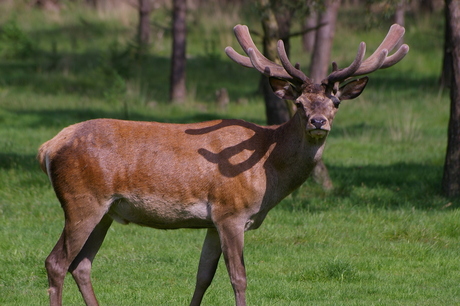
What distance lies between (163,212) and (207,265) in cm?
70

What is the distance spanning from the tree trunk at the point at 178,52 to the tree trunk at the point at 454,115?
949 centimetres

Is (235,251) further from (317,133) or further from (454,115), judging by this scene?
(454,115)

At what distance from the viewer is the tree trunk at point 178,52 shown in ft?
62.9

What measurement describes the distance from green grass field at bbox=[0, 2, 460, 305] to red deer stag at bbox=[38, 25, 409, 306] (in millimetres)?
987

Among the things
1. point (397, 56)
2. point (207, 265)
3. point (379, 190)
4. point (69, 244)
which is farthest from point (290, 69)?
point (379, 190)

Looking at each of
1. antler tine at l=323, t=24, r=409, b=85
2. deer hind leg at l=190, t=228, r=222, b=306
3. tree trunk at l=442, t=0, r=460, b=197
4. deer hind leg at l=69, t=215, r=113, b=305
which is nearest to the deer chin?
antler tine at l=323, t=24, r=409, b=85

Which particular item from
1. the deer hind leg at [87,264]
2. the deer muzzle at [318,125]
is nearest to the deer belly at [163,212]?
the deer hind leg at [87,264]

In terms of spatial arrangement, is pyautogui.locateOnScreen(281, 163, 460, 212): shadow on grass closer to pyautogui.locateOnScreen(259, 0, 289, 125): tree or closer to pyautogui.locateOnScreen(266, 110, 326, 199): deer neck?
pyautogui.locateOnScreen(259, 0, 289, 125): tree

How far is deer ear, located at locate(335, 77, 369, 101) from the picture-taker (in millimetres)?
6723

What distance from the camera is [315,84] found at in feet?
21.4

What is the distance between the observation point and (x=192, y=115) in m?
17.7

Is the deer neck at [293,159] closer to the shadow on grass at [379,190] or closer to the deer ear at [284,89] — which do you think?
the deer ear at [284,89]

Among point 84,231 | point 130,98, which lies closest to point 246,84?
point 130,98

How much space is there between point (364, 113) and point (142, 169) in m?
12.3
